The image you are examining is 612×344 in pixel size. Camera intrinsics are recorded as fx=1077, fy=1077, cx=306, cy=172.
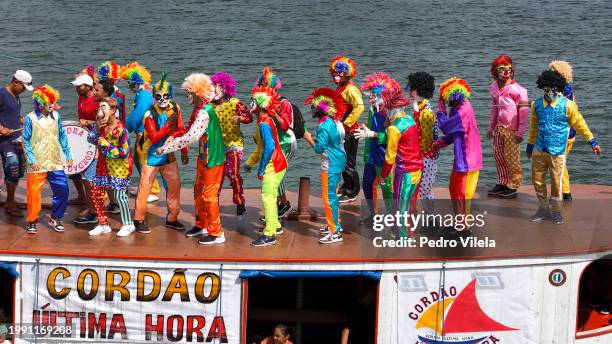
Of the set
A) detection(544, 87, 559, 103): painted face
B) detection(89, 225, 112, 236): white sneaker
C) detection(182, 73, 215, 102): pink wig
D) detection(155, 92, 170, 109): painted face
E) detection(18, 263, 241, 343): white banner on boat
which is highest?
detection(544, 87, 559, 103): painted face

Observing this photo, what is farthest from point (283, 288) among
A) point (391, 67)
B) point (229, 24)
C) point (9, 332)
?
point (229, 24)

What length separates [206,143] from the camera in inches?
467

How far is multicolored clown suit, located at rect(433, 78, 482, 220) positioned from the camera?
39.2 feet

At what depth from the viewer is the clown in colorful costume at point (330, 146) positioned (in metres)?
11.7

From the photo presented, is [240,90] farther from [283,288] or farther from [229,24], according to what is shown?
[283,288]

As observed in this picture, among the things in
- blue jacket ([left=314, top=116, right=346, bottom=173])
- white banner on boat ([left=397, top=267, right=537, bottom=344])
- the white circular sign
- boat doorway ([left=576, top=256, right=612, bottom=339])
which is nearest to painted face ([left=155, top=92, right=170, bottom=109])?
the white circular sign

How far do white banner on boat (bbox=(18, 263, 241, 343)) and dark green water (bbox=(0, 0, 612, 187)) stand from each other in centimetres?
1373

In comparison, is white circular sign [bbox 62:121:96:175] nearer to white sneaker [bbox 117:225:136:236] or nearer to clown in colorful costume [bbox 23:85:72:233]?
clown in colorful costume [bbox 23:85:72:233]

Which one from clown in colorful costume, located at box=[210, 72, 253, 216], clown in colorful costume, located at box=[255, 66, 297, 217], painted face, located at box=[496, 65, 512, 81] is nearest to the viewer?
clown in colorful costume, located at box=[210, 72, 253, 216]

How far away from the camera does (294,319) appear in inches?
494

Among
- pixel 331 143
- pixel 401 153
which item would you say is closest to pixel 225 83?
pixel 331 143

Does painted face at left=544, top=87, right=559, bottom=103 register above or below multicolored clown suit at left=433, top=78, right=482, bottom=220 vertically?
above

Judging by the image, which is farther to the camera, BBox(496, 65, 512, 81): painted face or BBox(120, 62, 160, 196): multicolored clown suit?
BBox(496, 65, 512, 81): painted face

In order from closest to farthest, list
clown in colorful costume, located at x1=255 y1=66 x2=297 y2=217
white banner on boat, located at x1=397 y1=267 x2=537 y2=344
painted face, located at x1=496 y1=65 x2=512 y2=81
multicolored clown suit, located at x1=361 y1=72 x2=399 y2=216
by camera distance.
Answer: white banner on boat, located at x1=397 y1=267 x2=537 y2=344 < clown in colorful costume, located at x1=255 y1=66 x2=297 y2=217 < multicolored clown suit, located at x1=361 y1=72 x2=399 y2=216 < painted face, located at x1=496 y1=65 x2=512 y2=81
